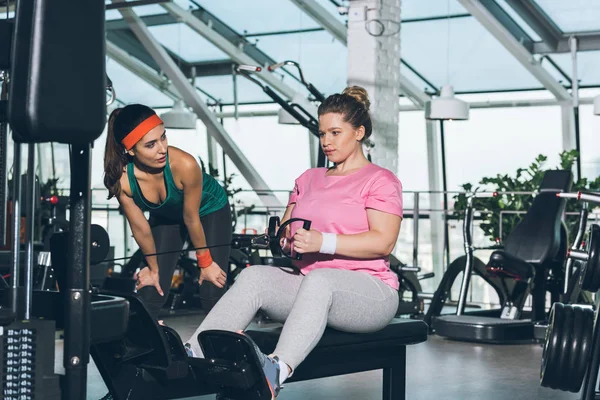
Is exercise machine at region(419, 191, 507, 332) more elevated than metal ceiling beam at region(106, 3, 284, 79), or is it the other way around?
metal ceiling beam at region(106, 3, 284, 79)

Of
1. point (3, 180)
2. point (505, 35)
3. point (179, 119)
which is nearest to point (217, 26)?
point (179, 119)

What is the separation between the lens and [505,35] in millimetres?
9422

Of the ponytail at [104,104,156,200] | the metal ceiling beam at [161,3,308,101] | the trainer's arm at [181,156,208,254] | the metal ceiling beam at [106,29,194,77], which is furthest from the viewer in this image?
the metal ceiling beam at [106,29,194,77]

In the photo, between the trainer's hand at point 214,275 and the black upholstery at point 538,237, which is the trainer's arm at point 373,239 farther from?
the black upholstery at point 538,237

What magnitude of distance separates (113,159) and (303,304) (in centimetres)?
94

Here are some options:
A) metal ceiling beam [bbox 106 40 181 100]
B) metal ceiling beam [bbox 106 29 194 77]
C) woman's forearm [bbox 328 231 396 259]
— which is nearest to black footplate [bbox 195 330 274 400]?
woman's forearm [bbox 328 231 396 259]

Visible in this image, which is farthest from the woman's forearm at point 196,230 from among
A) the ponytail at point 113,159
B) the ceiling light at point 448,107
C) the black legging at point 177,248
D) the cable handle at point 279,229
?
the ceiling light at point 448,107

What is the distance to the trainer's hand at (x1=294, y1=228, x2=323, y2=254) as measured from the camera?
2.42m

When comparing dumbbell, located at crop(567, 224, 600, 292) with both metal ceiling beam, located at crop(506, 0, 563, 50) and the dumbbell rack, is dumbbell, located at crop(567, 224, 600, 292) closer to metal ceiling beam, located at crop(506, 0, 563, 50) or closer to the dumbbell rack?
the dumbbell rack

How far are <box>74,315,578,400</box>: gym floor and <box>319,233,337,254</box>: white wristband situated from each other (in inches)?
50.6

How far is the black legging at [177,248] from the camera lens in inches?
123

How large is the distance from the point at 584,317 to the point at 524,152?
8417mm

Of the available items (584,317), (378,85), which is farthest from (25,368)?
(378,85)

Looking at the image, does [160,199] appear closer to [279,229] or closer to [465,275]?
[279,229]
